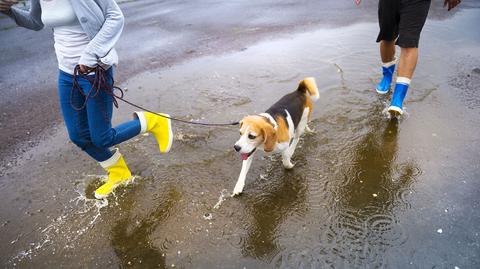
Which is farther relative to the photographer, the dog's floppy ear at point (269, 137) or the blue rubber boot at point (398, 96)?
the blue rubber boot at point (398, 96)

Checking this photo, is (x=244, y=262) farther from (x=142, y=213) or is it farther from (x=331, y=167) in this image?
(x=331, y=167)

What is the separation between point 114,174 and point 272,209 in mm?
1630

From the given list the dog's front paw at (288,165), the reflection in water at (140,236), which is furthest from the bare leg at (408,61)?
the reflection in water at (140,236)

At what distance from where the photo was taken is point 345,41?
255 inches

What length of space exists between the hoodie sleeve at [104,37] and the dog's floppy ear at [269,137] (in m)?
1.46

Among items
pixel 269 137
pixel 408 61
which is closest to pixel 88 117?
pixel 269 137

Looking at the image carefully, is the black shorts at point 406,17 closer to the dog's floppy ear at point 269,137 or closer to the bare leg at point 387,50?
the bare leg at point 387,50

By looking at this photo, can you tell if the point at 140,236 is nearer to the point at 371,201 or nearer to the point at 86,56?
the point at 86,56

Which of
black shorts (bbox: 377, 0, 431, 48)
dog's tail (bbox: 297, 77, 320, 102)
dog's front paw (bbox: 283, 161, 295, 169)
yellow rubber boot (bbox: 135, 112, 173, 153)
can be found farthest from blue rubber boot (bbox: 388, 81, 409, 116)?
yellow rubber boot (bbox: 135, 112, 173, 153)

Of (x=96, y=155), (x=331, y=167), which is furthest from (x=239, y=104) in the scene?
(x=96, y=155)

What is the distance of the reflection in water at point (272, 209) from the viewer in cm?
261

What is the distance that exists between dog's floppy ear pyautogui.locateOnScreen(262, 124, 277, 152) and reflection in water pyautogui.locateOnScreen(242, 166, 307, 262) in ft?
1.42

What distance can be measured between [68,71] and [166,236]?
62.9 inches

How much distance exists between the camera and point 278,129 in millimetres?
3037
